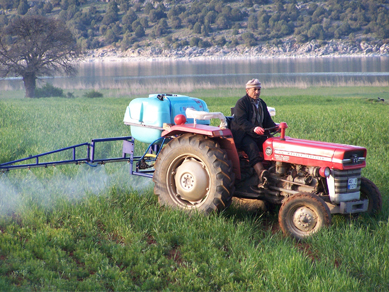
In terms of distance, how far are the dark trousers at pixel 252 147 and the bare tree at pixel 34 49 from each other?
37.6 meters

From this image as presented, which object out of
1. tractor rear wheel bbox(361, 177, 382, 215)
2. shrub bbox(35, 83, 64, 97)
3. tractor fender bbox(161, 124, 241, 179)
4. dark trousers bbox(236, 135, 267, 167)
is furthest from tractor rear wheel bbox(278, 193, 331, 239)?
shrub bbox(35, 83, 64, 97)

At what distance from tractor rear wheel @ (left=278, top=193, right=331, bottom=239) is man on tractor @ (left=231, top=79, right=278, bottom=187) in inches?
21.3

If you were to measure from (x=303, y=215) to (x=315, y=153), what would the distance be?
757 mm

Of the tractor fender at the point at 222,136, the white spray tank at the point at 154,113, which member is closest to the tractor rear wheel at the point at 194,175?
the tractor fender at the point at 222,136

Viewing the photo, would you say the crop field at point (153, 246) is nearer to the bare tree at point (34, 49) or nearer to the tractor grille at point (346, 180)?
the tractor grille at point (346, 180)

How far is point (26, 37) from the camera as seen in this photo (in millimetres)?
42469

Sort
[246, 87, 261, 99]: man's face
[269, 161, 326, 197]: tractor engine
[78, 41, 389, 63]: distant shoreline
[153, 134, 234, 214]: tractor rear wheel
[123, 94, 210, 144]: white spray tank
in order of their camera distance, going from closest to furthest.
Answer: [269, 161, 326, 197]: tractor engine, [153, 134, 234, 214]: tractor rear wheel, [246, 87, 261, 99]: man's face, [123, 94, 210, 144]: white spray tank, [78, 41, 389, 63]: distant shoreline

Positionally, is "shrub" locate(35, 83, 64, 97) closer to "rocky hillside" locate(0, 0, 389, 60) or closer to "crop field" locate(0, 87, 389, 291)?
"crop field" locate(0, 87, 389, 291)

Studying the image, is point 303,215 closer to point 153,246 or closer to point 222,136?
point 222,136

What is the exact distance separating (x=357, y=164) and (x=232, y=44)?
137 metres

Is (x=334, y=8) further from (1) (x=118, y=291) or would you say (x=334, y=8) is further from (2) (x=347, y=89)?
(1) (x=118, y=291)

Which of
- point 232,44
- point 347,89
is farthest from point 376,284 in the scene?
point 232,44

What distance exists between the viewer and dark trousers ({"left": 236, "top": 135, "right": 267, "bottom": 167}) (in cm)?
585

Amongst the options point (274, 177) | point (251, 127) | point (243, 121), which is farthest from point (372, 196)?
point (243, 121)
